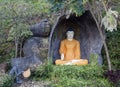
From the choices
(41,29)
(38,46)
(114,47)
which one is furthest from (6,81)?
(114,47)

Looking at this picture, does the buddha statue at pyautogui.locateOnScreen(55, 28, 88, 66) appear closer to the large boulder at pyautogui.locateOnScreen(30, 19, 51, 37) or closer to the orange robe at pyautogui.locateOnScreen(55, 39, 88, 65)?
the orange robe at pyautogui.locateOnScreen(55, 39, 88, 65)

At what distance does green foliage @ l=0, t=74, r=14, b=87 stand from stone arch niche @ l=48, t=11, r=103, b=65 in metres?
1.00

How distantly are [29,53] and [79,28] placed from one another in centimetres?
125

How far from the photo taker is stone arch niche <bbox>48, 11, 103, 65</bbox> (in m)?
5.91

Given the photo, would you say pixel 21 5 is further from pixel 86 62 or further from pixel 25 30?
pixel 86 62

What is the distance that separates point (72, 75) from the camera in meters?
5.14

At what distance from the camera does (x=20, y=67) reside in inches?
215

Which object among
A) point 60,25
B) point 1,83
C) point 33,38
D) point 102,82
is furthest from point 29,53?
point 102,82

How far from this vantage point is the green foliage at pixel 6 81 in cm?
500

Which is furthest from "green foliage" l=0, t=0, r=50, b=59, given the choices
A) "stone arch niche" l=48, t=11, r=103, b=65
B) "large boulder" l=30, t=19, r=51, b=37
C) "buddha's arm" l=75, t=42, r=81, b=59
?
"buddha's arm" l=75, t=42, r=81, b=59

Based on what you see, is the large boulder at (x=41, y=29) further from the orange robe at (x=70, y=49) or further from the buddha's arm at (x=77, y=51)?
the buddha's arm at (x=77, y=51)

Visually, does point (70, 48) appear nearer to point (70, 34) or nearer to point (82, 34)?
point (70, 34)

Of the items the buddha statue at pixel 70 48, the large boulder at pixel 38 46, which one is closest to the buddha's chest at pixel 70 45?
the buddha statue at pixel 70 48

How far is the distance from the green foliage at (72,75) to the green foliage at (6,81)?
0.42 metres
